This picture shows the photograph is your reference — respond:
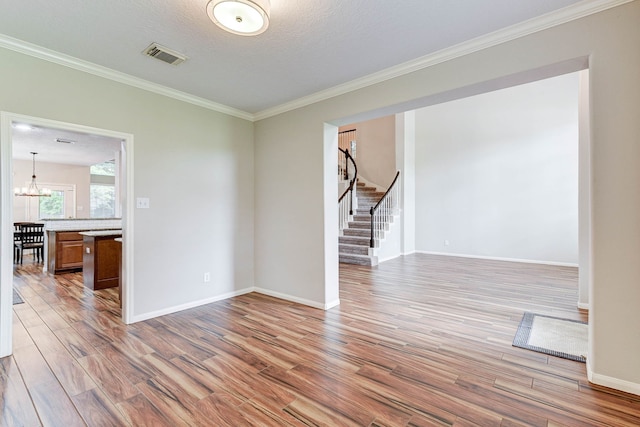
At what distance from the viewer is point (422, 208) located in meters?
7.76

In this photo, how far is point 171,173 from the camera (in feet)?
11.4

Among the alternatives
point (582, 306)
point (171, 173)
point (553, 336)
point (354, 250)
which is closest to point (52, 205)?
point (171, 173)

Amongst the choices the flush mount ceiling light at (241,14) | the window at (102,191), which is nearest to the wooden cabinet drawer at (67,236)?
the window at (102,191)

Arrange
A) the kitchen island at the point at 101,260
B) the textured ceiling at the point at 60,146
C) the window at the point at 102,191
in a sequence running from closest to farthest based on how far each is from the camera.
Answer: the kitchen island at the point at 101,260
the textured ceiling at the point at 60,146
the window at the point at 102,191

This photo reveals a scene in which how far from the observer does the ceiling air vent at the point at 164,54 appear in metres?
2.52

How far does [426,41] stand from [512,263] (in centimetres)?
555

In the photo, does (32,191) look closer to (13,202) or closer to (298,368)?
(13,202)

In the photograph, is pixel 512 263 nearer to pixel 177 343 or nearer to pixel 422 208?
pixel 422 208

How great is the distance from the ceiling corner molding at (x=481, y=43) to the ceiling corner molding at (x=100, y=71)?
137 centimetres

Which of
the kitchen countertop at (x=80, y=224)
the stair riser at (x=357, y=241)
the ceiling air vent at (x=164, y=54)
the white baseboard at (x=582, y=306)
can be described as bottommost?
the white baseboard at (x=582, y=306)

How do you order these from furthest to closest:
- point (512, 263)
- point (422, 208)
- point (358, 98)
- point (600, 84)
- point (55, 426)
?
1. point (422, 208)
2. point (512, 263)
3. point (358, 98)
4. point (600, 84)
5. point (55, 426)

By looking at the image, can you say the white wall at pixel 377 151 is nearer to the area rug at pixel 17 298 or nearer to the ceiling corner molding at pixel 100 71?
the ceiling corner molding at pixel 100 71

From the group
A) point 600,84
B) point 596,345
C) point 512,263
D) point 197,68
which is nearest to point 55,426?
point 197,68

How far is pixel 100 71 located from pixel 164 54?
0.82 metres
